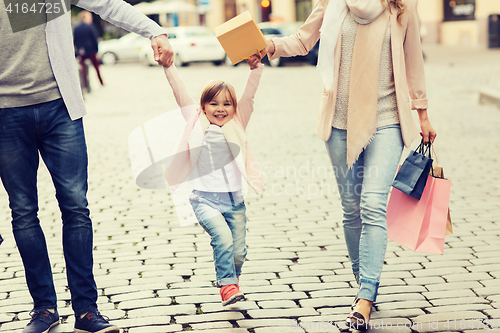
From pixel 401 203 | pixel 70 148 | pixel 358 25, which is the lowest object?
pixel 401 203

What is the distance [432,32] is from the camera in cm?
3228

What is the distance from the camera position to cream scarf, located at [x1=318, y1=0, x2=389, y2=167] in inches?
125

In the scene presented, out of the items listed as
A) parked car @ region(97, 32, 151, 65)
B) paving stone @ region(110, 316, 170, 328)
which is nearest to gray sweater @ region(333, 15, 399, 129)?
paving stone @ region(110, 316, 170, 328)

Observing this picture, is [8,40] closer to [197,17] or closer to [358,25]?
[358,25]

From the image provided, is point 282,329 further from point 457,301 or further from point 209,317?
point 457,301

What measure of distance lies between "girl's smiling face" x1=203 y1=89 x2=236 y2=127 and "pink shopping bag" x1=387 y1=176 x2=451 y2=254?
108cm

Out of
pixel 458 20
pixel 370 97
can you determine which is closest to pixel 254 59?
pixel 370 97

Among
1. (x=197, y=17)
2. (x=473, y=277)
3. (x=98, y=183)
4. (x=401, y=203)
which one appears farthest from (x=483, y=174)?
(x=197, y=17)

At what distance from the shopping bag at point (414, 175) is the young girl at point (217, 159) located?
2.52 feet

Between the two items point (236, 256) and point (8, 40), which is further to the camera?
point (236, 256)

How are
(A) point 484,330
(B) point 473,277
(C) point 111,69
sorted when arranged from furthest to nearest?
(C) point 111,69, (B) point 473,277, (A) point 484,330

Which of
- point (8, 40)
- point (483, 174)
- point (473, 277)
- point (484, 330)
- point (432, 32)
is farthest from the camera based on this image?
point (432, 32)

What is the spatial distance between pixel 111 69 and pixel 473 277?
2361 centimetres

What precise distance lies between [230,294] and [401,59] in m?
1.50
